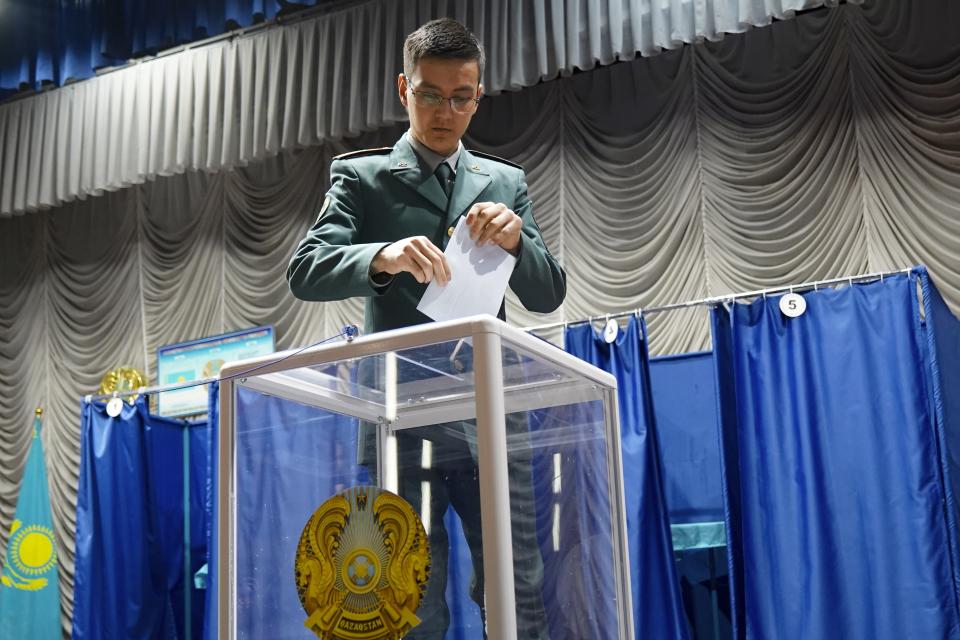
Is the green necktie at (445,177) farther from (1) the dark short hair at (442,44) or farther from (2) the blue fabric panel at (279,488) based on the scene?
(2) the blue fabric panel at (279,488)

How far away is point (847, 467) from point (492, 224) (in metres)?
2.97

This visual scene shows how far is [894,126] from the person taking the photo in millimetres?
5391

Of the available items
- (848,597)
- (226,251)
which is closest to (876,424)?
(848,597)

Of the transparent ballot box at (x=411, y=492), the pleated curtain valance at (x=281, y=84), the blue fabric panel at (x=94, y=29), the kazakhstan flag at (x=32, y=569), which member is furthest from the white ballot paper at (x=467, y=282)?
the kazakhstan flag at (x=32, y=569)

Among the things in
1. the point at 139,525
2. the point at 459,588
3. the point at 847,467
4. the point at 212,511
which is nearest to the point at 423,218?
the point at 459,588

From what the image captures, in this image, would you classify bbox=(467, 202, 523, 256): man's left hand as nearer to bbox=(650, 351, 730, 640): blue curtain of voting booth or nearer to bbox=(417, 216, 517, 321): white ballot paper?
bbox=(417, 216, 517, 321): white ballot paper

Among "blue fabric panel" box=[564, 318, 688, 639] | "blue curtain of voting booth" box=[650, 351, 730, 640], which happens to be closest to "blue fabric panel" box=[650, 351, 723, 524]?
"blue curtain of voting booth" box=[650, 351, 730, 640]

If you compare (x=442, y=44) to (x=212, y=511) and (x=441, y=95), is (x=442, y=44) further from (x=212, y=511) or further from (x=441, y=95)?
(x=212, y=511)

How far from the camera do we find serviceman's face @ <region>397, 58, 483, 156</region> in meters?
1.47

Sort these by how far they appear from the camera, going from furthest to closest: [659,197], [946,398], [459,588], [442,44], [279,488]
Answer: [659,197], [946,398], [442,44], [279,488], [459,588]

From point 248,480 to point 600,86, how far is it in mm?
5289

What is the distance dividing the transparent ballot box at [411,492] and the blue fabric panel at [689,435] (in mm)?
3284

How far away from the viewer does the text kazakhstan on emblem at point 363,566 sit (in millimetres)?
1152

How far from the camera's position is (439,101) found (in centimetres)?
150
